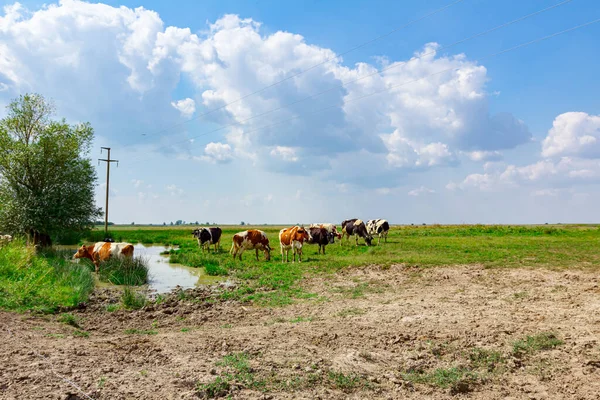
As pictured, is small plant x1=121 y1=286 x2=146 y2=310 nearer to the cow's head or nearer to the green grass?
the green grass

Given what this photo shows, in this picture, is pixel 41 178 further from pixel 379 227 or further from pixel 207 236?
pixel 379 227

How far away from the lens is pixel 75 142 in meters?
29.4

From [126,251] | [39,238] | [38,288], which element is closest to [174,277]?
[126,251]

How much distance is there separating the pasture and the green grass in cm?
2

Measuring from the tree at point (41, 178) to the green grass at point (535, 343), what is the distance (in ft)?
95.8

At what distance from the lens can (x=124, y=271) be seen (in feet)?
54.4

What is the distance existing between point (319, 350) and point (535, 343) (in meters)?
3.74

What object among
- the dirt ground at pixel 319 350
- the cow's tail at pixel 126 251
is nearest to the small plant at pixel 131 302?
the dirt ground at pixel 319 350

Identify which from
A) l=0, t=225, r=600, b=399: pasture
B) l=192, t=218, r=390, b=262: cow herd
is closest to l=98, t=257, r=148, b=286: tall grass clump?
l=0, t=225, r=600, b=399: pasture

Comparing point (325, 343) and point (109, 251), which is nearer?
point (325, 343)

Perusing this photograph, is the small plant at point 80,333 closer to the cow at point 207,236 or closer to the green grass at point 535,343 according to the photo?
the green grass at point 535,343

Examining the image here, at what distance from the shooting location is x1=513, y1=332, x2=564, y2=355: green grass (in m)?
6.68

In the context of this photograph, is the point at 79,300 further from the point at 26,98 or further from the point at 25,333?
the point at 26,98

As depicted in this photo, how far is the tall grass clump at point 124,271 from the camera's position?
15891 millimetres
